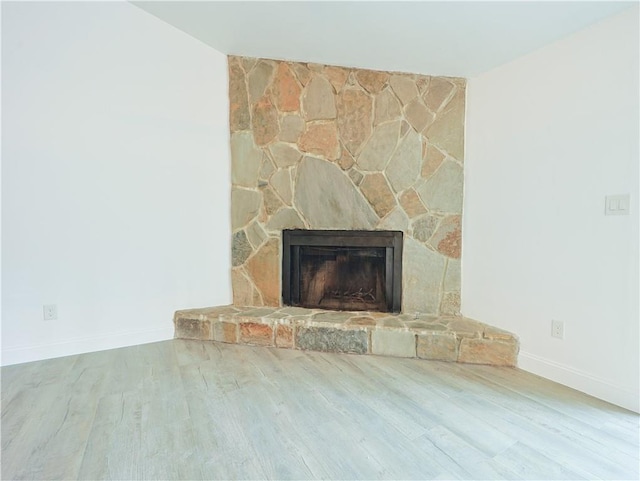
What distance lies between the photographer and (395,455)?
1.35 m

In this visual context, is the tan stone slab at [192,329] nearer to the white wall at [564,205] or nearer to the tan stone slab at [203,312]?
the tan stone slab at [203,312]

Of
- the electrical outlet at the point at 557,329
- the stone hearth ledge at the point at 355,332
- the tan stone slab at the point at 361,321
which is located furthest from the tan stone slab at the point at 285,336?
the electrical outlet at the point at 557,329

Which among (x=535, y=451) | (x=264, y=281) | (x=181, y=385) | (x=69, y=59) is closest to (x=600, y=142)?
(x=535, y=451)

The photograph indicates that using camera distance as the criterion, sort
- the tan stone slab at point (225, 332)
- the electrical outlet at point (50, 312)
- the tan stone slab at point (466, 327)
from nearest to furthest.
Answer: the electrical outlet at point (50, 312), the tan stone slab at point (466, 327), the tan stone slab at point (225, 332)

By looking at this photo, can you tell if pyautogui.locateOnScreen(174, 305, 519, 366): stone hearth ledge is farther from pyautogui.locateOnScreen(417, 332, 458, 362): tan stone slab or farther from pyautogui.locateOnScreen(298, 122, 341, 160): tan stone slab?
pyautogui.locateOnScreen(298, 122, 341, 160): tan stone slab

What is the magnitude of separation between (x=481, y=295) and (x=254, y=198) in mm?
2009

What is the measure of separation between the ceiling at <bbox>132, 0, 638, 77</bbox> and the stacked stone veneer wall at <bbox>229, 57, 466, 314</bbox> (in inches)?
6.6

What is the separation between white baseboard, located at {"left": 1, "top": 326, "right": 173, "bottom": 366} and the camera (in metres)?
2.14

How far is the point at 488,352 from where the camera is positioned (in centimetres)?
229

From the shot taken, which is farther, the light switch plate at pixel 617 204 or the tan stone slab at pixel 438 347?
the tan stone slab at pixel 438 347

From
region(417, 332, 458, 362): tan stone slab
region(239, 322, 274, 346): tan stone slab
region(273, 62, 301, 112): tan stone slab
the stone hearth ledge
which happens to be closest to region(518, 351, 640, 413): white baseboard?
the stone hearth ledge

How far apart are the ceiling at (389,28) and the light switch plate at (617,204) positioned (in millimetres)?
986

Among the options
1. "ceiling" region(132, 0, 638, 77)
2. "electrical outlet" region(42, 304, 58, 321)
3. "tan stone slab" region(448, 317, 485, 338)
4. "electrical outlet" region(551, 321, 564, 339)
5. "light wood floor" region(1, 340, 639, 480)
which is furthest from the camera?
"tan stone slab" region(448, 317, 485, 338)

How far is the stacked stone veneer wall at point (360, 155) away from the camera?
268 cm
